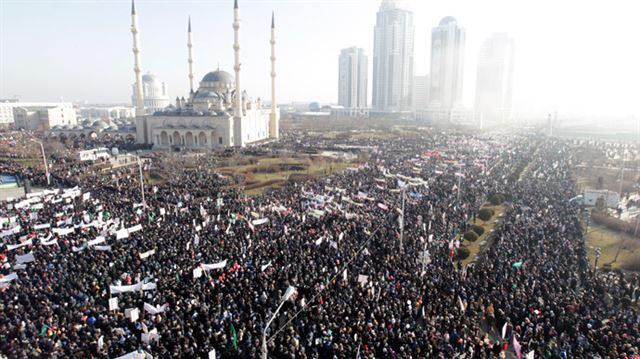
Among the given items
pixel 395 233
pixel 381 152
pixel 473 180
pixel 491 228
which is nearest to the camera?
pixel 395 233

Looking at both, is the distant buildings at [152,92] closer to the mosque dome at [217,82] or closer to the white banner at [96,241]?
the mosque dome at [217,82]

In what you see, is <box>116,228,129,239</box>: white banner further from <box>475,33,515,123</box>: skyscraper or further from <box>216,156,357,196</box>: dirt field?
<box>475,33,515,123</box>: skyscraper

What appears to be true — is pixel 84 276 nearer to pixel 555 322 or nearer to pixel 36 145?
pixel 555 322

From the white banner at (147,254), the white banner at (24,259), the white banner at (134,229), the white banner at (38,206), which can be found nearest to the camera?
the white banner at (24,259)

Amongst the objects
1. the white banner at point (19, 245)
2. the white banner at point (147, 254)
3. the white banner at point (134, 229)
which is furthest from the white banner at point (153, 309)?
the white banner at point (19, 245)

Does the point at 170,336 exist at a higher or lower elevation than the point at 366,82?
lower

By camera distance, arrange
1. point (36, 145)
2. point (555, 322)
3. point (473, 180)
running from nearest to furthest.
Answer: point (555, 322)
point (473, 180)
point (36, 145)

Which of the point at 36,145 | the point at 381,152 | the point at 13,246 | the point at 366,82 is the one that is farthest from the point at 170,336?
the point at 366,82
